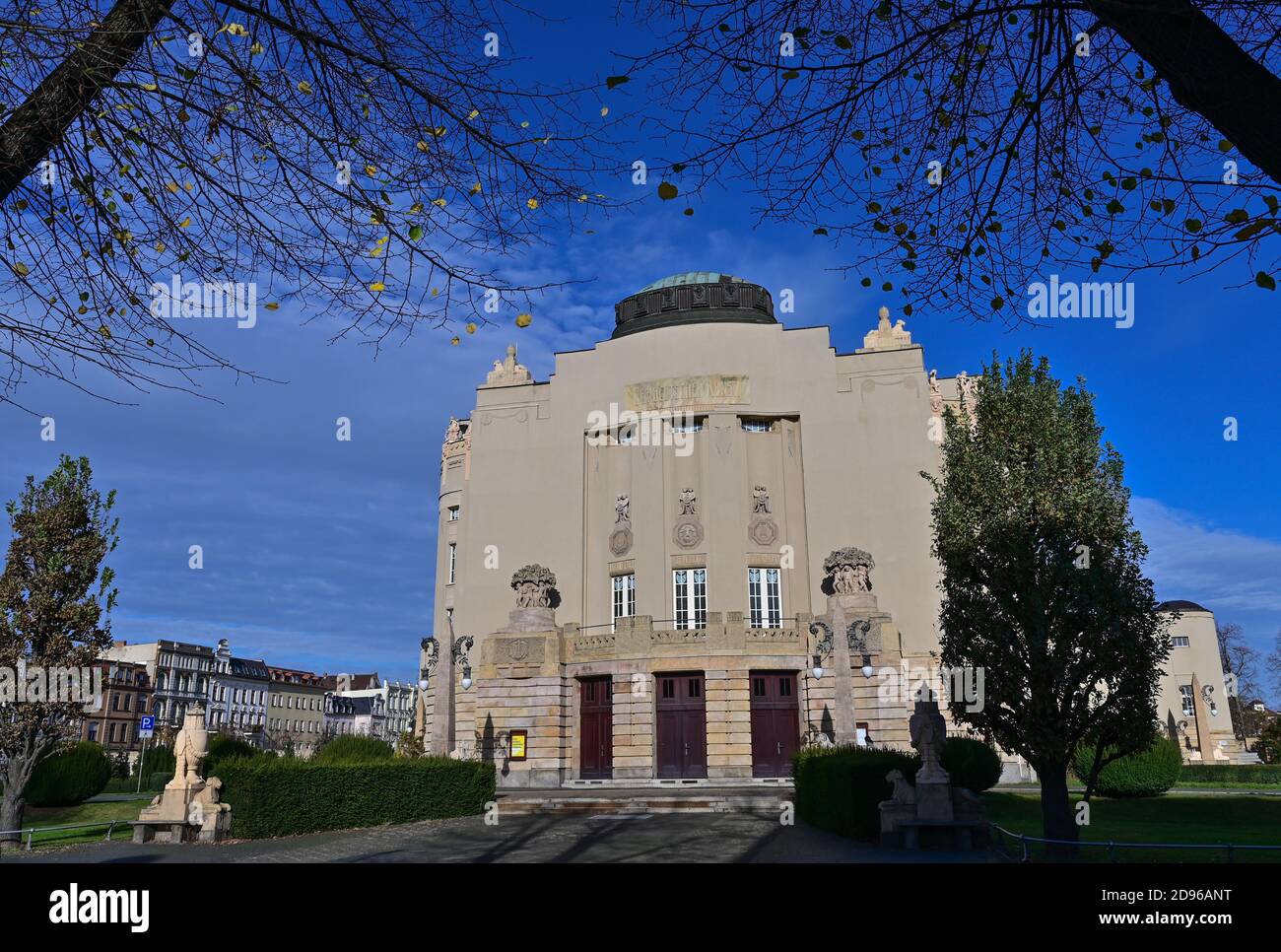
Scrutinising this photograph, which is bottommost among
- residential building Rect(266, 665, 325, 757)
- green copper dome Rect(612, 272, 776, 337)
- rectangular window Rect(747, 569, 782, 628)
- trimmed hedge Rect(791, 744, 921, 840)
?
residential building Rect(266, 665, 325, 757)

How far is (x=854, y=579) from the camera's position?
127 feet

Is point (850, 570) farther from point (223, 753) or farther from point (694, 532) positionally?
point (223, 753)

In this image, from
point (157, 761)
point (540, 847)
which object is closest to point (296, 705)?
point (157, 761)

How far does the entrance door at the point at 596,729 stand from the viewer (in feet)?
127

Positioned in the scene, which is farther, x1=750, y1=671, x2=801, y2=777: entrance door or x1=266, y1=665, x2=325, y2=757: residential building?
x1=266, y1=665, x2=325, y2=757: residential building

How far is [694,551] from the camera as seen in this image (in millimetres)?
41719

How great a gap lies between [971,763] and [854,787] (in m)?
12.6

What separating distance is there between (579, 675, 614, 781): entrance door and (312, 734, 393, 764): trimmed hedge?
14.0 m

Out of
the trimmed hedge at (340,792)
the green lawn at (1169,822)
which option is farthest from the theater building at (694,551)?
the trimmed hedge at (340,792)

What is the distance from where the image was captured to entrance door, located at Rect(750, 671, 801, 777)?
37031 mm

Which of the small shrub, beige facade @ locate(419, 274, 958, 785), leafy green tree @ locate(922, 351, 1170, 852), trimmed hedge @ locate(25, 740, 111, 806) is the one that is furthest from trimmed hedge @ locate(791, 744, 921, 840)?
trimmed hedge @ locate(25, 740, 111, 806)

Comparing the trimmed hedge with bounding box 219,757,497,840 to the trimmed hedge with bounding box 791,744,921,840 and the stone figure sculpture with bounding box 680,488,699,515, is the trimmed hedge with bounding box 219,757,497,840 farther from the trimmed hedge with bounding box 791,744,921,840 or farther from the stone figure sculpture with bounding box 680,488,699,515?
the stone figure sculpture with bounding box 680,488,699,515

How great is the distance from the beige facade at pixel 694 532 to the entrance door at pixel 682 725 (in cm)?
26

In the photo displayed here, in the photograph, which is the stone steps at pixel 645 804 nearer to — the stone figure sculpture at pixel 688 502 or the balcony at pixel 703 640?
the balcony at pixel 703 640
